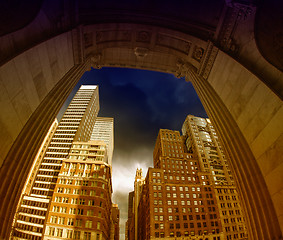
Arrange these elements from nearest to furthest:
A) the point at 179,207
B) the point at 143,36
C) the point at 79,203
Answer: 1. the point at 143,36
2. the point at 79,203
3. the point at 179,207

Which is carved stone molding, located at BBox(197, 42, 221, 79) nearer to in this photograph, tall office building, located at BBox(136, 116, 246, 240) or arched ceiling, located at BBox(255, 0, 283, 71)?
arched ceiling, located at BBox(255, 0, 283, 71)

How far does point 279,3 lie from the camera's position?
5910 mm

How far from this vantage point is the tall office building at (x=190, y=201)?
61312 millimetres

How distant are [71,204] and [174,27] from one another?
6339 cm

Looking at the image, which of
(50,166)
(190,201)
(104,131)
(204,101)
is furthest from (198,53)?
(104,131)

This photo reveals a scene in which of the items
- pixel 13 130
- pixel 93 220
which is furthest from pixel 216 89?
pixel 93 220

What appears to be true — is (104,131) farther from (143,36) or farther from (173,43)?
(173,43)

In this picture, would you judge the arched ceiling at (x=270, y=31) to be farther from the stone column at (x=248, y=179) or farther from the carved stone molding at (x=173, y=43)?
the carved stone molding at (x=173, y=43)

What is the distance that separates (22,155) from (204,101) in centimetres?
998

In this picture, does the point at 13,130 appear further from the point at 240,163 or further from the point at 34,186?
the point at 34,186

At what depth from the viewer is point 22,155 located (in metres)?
5.89

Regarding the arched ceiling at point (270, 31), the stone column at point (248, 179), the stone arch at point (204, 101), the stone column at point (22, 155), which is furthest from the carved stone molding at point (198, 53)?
the stone column at point (22, 155)

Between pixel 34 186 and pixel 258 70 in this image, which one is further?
pixel 34 186

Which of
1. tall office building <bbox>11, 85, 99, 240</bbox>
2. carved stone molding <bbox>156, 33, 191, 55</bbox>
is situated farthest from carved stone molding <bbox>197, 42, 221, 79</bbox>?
tall office building <bbox>11, 85, 99, 240</bbox>
